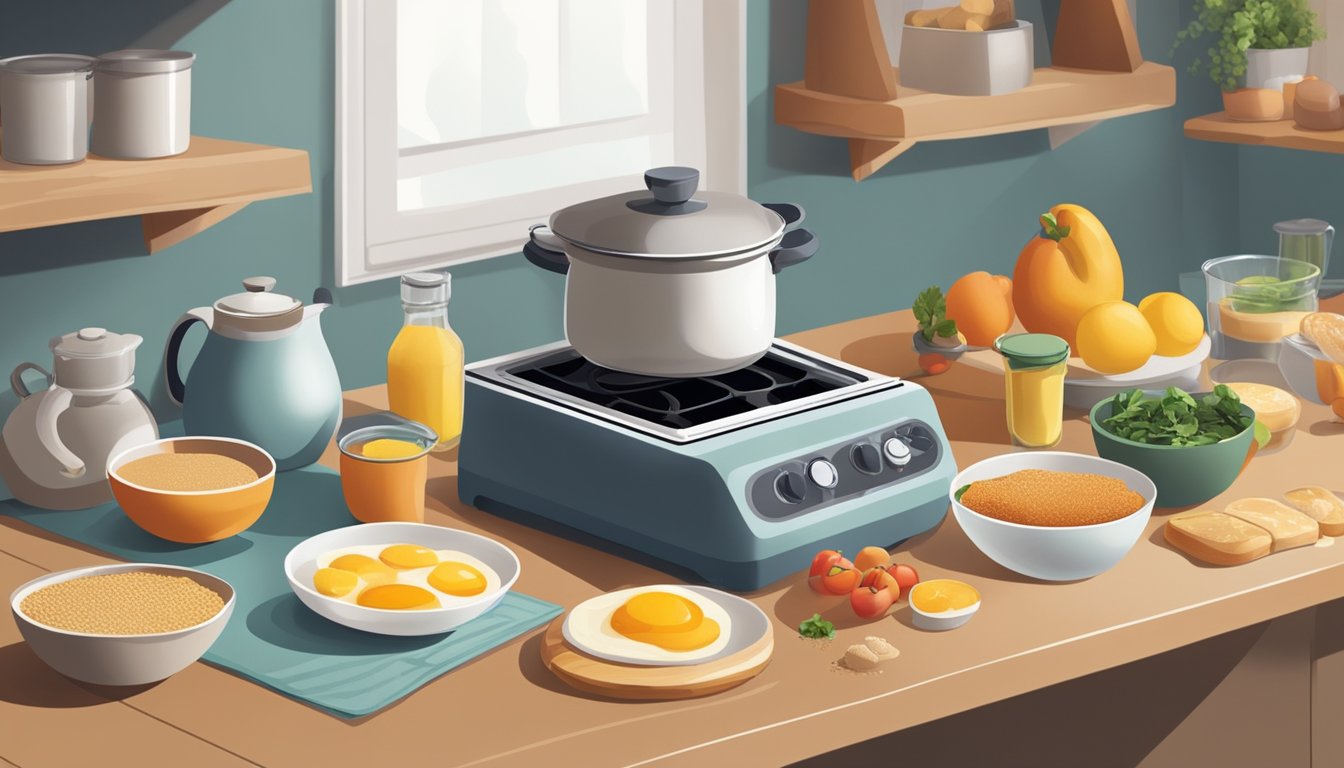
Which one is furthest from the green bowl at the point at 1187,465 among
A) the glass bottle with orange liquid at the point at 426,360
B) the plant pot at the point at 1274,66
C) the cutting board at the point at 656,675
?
the plant pot at the point at 1274,66

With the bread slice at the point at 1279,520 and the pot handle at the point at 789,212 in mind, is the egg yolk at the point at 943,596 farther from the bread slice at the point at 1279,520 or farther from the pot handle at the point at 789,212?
the pot handle at the point at 789,212

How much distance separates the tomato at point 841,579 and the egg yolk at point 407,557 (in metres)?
0.38

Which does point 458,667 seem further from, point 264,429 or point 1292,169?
point 1292,169

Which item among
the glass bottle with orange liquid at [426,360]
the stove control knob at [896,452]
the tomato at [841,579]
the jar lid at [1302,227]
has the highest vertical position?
the jar lid at [1302,227]

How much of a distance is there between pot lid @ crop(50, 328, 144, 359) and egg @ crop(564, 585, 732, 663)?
0.61 meters

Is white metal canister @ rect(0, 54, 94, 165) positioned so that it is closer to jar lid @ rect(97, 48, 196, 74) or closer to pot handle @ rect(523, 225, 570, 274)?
jar lid @ rect(97, 48, 196, 74)

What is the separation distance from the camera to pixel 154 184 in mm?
1814

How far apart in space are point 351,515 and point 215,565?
18 centimetres

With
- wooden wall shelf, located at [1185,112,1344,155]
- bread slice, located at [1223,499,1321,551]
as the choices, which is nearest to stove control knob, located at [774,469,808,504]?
bread slice, located at [1223,499,1321,551]

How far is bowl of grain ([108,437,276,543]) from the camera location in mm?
1704

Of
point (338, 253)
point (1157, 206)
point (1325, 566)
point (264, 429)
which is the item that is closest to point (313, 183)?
point (338, 253)

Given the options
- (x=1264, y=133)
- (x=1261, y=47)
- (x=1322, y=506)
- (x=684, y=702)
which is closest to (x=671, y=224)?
(x=684, y=702)

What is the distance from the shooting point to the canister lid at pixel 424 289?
2.03 meters

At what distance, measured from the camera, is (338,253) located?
2.30 meters
